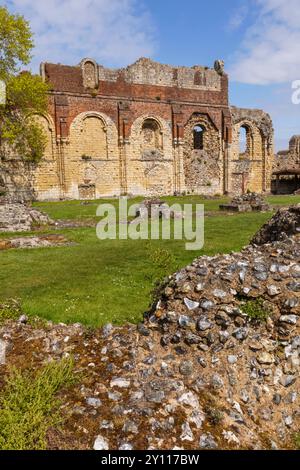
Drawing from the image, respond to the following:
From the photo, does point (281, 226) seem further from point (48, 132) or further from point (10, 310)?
point (48, 132)

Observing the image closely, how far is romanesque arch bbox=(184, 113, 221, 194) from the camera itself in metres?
35.5

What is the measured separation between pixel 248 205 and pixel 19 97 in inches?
673

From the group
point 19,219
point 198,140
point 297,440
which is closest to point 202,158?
point 198,140

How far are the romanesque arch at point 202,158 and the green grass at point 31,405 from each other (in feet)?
105

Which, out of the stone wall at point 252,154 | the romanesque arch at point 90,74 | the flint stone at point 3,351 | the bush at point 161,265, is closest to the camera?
the flint stone at point 3,351

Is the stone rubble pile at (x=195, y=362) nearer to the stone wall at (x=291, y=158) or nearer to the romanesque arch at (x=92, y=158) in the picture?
the romanesque arch at (x=92, y=158)

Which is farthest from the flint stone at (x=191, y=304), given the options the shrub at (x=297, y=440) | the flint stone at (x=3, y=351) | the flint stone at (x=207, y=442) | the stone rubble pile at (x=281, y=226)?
the stone rubble pile at (x=281, y=226)

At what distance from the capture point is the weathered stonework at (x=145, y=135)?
29.6m

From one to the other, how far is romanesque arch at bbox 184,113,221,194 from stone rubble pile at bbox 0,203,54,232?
2062cm

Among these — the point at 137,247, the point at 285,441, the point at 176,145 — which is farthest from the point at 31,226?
the point at 176,145

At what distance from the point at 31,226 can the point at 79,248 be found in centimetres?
525

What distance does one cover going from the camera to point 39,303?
6.92 meters

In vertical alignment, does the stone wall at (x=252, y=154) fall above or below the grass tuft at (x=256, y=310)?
above
